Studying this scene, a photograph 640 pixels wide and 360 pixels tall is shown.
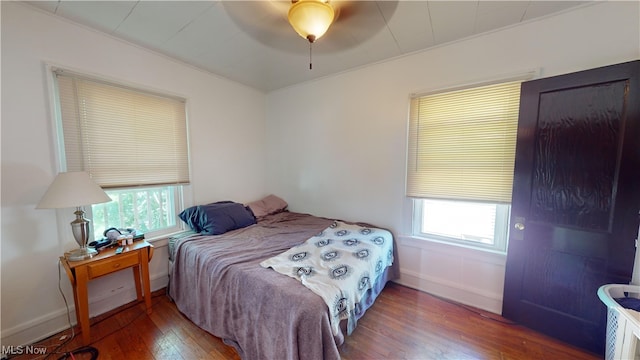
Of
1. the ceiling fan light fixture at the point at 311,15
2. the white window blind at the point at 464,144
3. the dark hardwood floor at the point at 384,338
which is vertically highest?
the ceiling fan light fixture at the point at 311,15

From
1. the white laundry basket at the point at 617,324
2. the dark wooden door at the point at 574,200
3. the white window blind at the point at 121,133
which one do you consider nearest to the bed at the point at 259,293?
the white window blind at the point at 121,133

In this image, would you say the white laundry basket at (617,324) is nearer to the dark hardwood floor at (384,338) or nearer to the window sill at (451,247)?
the dark hardwood floor at (384,338)

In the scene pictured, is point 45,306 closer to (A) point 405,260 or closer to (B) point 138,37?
(B) point 138,37

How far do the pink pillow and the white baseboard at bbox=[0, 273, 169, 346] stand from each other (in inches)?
56.6

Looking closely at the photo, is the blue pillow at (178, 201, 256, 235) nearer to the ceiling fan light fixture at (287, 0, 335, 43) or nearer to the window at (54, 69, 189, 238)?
the window at (54, 69, 189, 238)

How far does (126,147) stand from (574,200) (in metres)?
3.73

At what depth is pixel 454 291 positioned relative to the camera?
2.16 metres

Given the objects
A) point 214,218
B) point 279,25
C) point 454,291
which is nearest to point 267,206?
point 214,218

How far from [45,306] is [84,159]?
1.18 meters

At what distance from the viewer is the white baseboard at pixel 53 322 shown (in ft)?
5.16

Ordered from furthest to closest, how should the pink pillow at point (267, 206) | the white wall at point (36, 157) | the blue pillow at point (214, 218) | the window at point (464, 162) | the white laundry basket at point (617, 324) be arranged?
the pink pillow at point (267, 206), the blue pillow at point (214, 218), the window at point (464, 162), the white wall at point (36, 157), the white laundry basket at point (617, 324)

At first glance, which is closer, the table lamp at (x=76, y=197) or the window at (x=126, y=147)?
the table lamp at (x=76, y=197)

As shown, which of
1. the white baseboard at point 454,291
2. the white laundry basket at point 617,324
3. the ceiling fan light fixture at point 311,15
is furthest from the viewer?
the white baseboard at point 454,291

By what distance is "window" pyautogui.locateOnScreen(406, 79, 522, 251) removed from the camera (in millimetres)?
1891
